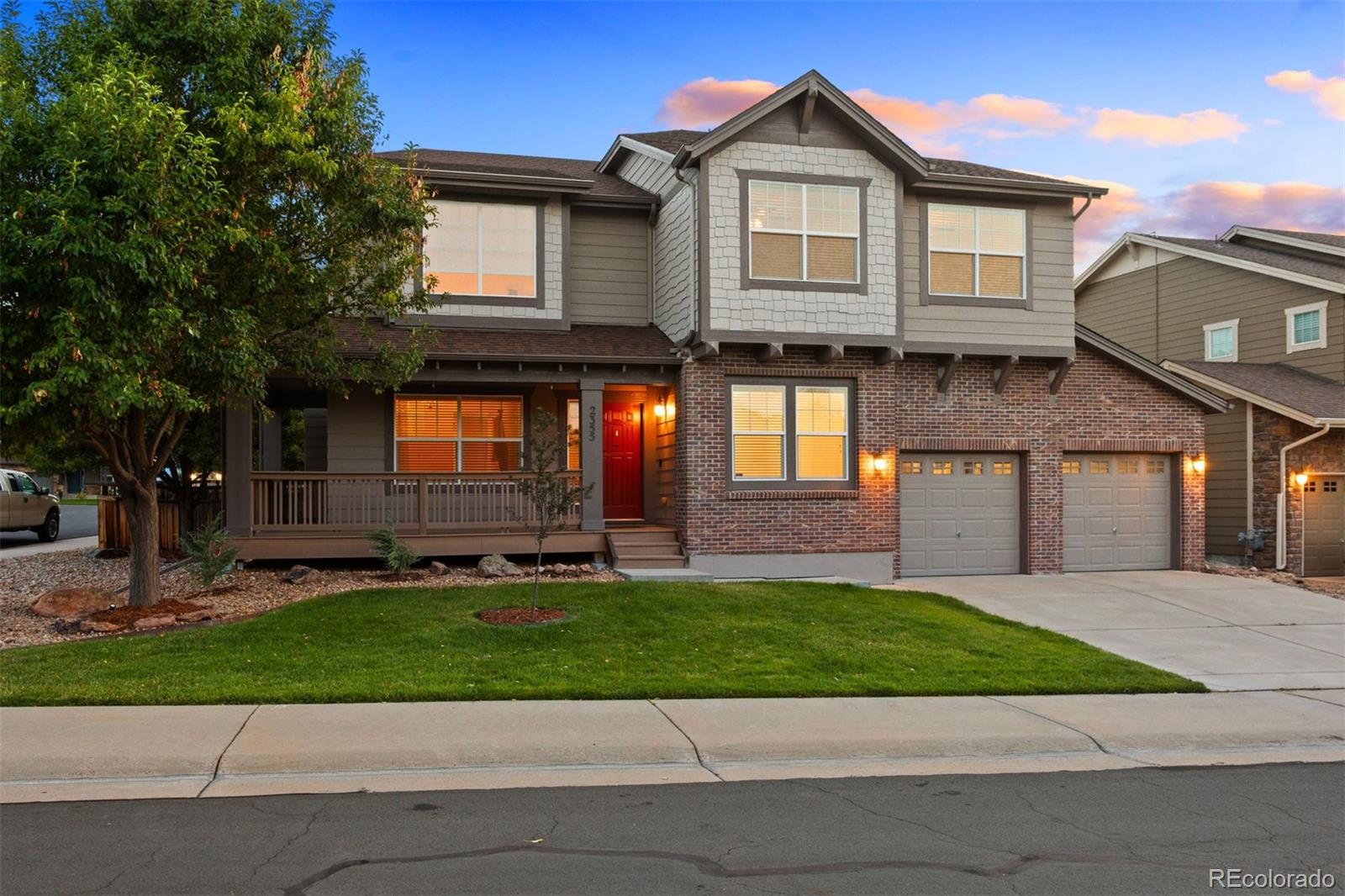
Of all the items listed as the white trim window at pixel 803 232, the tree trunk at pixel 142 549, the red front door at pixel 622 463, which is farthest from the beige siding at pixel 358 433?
the white trim window at pixel 803 232

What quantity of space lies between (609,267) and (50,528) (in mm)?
18907

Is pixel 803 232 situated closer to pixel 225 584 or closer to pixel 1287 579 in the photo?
pixel 225 584

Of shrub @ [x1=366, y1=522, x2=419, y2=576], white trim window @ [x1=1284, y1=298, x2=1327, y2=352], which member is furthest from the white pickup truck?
white trim window @ [x1=1284, y1=298, x2=1327, y2=352]

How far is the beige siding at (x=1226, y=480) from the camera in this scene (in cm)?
2198

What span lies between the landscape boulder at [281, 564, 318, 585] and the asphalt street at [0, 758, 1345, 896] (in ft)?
29.6

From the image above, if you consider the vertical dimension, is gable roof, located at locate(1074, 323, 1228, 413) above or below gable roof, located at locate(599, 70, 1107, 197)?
below

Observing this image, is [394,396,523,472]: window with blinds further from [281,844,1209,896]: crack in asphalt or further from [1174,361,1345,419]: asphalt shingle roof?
[1174,361,1345,419]: asphalt shingle roof

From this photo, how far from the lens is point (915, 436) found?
18203 mm

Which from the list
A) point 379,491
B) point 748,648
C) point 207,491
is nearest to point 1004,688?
point 748,648

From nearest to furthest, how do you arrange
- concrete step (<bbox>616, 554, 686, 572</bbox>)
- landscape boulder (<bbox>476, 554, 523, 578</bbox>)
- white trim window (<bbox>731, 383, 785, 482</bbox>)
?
landscape boulder (<bbox>476, 554, 523, 578</bbox>) → concrete step (<bbox>616, 554, 686, 572</bbox>) → white trim window (<bbox>731, 383, 785, 482</bbox>)

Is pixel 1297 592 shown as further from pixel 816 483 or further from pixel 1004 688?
pixel 1004 688

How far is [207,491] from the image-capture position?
20266mm

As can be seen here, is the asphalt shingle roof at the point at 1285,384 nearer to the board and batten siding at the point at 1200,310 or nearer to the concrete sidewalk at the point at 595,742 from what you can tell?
the board and batten siding at the point at 1200,310

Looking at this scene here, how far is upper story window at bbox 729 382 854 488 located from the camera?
1720 cm
